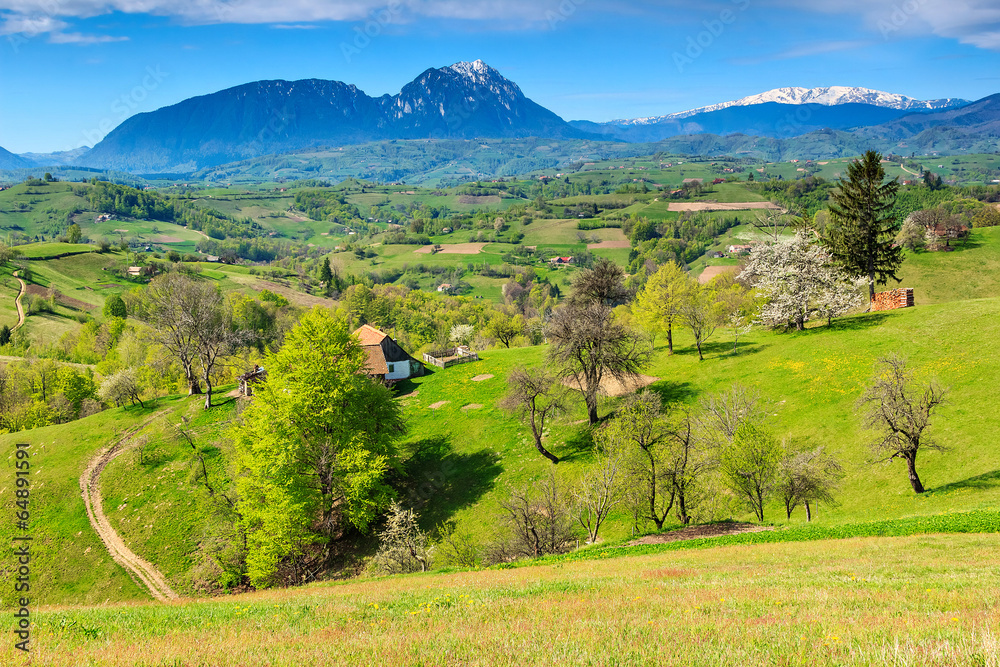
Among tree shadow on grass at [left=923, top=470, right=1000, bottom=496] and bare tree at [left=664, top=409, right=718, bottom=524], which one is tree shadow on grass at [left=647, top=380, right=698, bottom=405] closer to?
bare tree at [left=664, top=409, right=718, bottom=524]

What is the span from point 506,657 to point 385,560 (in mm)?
28628

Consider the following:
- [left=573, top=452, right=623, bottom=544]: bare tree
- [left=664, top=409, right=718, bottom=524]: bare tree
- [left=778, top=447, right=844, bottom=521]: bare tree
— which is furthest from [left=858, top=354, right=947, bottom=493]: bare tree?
[left=573, top=452, right=623, bottom=544]: bare tree

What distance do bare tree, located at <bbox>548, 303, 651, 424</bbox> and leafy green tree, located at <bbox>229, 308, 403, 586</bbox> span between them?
17.3m

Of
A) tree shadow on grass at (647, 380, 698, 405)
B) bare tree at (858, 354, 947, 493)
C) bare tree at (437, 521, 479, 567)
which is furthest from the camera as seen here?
tree shadow on grass at (647, 380, 698, 405)

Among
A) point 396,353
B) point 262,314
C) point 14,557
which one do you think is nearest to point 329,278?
point 262,314

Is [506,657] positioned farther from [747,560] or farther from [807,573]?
[747,560]

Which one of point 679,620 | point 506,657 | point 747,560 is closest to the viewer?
point 506,657

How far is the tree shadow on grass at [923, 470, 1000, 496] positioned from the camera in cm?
2841

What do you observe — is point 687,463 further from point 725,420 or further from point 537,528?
point 537,528

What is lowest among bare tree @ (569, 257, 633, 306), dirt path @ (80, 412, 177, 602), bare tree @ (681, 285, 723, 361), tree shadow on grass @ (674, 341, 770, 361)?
dirt path @ (80, 412, 177, 602)

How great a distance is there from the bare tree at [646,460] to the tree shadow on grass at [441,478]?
1360 centimetres

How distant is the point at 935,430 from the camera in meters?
33.5

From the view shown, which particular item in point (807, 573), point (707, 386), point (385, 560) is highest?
point (807, 573)

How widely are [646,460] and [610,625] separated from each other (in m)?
25.5
